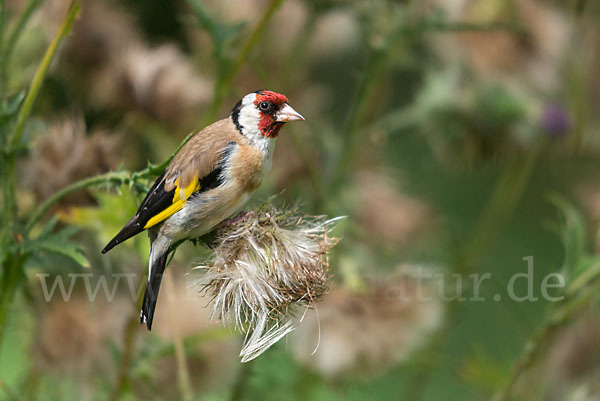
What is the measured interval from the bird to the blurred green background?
0.05m

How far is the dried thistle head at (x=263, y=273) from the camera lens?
2.82 feet

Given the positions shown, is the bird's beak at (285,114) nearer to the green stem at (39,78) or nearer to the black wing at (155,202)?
the black wing at (155,202)

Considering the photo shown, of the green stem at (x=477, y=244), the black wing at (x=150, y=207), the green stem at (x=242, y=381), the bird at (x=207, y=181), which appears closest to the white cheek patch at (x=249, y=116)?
the bird at (x=207, y=181)

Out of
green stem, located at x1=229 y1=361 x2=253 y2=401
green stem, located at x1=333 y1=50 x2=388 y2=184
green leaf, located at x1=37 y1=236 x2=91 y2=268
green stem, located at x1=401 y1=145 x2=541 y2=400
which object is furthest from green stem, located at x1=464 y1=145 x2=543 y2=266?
green leaf, located at x1=37 y1=236 x2=91 y2=268

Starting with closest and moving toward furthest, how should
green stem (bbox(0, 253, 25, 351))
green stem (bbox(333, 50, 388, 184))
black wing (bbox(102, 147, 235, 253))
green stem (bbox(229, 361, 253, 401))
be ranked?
black wing (bbox(102, 147, 235, 253))
green stem (bbox(0, 253, 25, 351))
green stem (bbox(229, 361, 253, 401))
green stem (bbox(333, 50, 388, 184))

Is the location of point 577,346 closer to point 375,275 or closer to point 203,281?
point 375,275

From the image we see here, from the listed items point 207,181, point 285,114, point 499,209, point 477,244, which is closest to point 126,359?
point 207,181

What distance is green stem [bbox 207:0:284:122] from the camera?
101 cm

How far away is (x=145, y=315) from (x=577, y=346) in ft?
3.71

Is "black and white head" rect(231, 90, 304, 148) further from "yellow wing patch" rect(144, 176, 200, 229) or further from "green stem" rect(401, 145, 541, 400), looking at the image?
"green stem" rect(401, 145, 541, 400)

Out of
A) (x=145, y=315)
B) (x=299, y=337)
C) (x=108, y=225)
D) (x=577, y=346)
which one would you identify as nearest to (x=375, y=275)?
(x=299, y=337)

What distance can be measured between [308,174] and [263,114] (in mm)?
538

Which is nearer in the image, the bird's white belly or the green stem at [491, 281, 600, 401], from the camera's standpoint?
the bird's white belly

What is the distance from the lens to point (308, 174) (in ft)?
4.57
